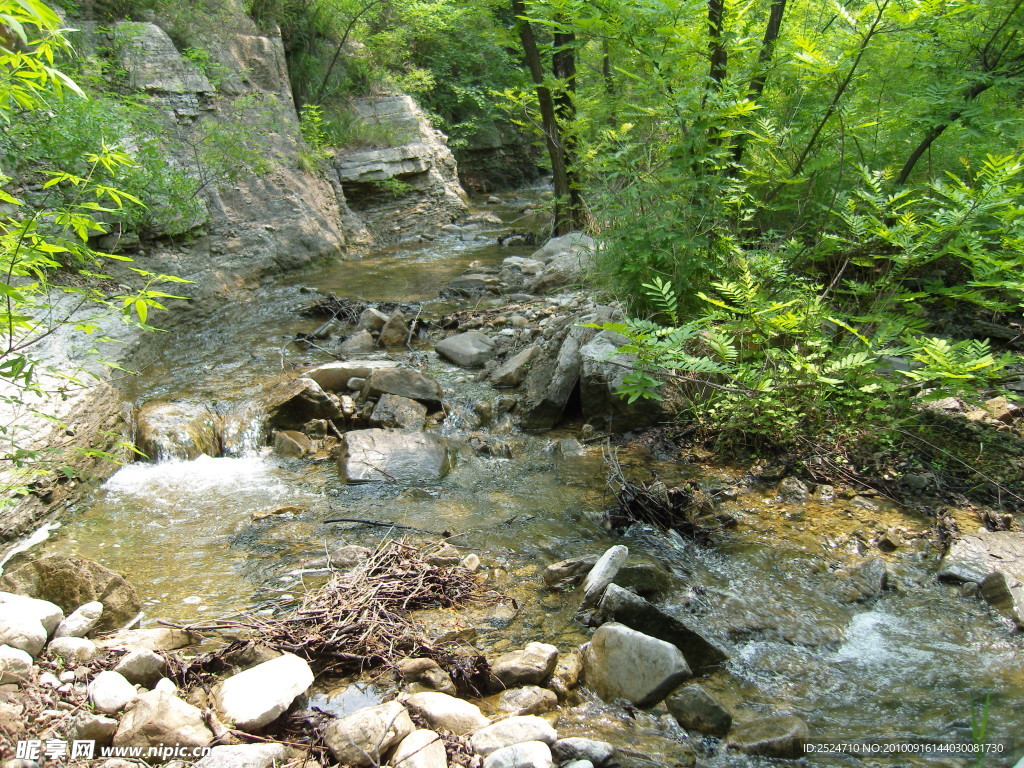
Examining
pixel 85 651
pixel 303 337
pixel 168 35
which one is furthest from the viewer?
pixel 168 35

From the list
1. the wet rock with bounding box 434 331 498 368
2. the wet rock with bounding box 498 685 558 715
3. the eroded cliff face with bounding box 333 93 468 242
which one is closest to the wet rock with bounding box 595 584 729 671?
the wet rock with bounding box 498 685 558 715

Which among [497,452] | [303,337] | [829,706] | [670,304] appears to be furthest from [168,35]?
[829,706]

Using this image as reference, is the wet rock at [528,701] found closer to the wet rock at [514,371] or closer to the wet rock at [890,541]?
the wet rock at [890,541]

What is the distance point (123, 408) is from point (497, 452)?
11.1ft

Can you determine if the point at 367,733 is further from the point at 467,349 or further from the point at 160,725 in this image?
the point at 467,349

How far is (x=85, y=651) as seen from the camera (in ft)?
8.86

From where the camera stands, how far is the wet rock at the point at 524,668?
2.87 metres

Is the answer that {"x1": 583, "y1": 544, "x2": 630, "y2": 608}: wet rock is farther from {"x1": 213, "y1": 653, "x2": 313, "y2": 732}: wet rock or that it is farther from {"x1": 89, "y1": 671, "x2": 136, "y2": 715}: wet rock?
{"x1": 89, "y1": 671, "x2": 136, "y2": 715}: wet rock

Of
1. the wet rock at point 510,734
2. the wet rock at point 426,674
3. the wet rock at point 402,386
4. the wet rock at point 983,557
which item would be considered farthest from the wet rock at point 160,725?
the wet rock at point 402,386

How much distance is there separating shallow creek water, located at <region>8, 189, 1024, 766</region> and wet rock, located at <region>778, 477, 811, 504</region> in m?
0.09

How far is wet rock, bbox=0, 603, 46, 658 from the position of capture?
2.61 m

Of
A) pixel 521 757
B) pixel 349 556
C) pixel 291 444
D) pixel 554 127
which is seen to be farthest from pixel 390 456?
pixel 554 127

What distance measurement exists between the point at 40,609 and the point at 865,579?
13.2ft

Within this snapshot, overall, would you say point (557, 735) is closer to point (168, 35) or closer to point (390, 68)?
point (168, 35)
